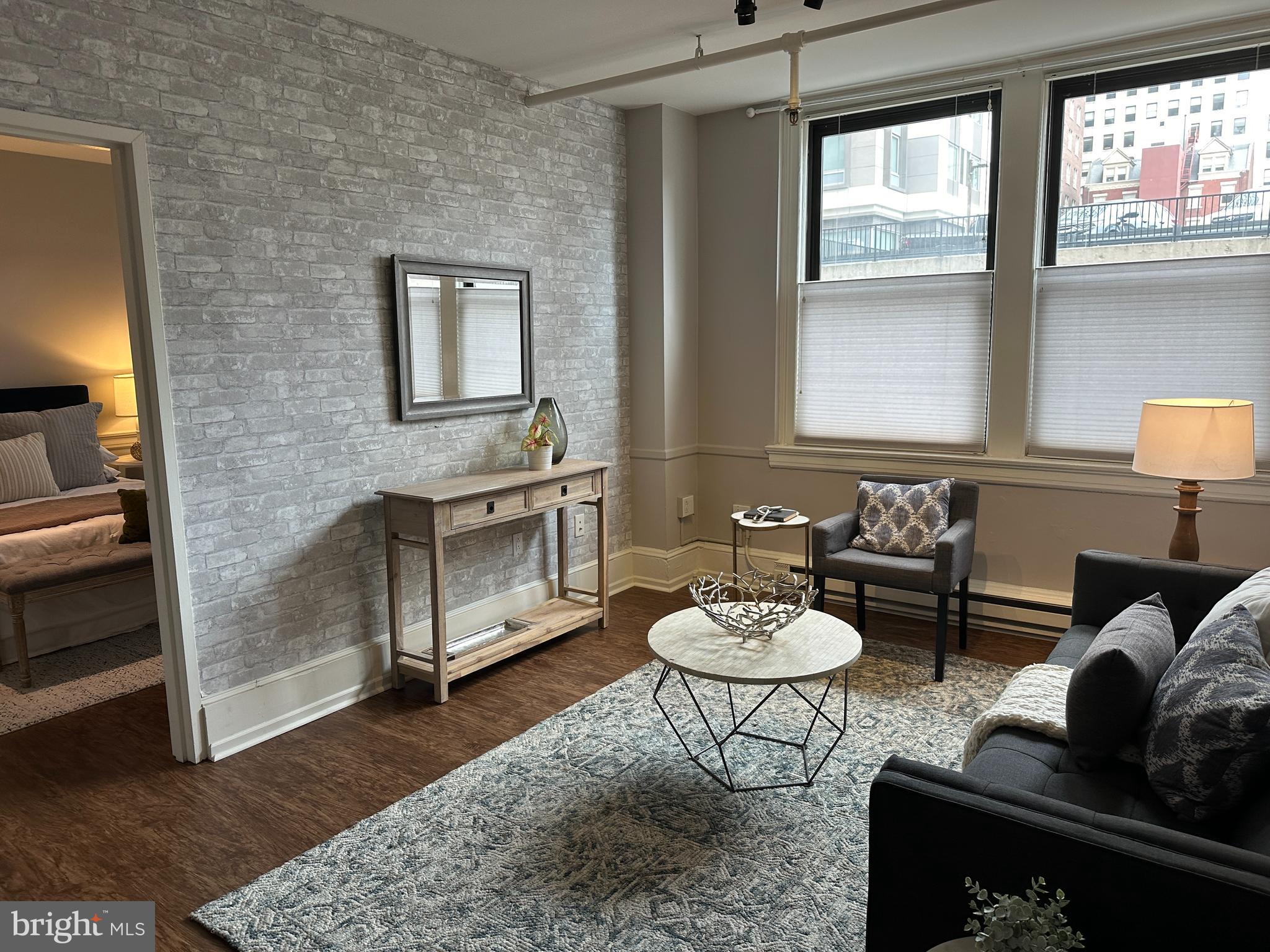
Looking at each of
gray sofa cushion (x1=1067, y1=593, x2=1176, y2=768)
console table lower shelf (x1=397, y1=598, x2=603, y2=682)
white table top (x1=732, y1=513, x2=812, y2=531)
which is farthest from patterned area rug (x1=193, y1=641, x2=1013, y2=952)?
white table top (x1=732, y1=513, x2=812, y2=531)

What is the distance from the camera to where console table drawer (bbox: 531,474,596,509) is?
4.05 metres

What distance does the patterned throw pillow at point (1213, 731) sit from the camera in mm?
1707

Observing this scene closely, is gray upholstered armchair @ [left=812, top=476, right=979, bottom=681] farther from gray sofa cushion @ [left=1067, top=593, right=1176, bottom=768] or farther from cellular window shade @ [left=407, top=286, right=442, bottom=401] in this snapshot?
cellular window shade @ [left=407, top=286, right=442, bottom=401]

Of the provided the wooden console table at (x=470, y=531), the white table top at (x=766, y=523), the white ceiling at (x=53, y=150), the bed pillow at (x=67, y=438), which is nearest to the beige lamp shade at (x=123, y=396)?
the bed pillow at (x=67, y=438)

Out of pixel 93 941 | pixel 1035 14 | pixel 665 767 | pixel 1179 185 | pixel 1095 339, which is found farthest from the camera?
pixel 1095 339

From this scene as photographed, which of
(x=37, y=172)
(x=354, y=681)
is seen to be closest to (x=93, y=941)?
(x=354, y=681)

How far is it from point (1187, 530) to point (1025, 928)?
258cm

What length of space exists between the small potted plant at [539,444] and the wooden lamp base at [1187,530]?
264 centimetres

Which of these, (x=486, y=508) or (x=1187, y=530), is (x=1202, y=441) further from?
(x=486, y=508)

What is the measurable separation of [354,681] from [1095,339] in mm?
3674

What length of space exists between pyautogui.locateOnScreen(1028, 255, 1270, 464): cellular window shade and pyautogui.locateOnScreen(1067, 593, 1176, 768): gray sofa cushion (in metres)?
2.29

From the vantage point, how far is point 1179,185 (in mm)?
3879

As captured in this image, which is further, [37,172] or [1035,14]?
[37,172]

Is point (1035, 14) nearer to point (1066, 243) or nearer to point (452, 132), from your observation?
→ point (1066, 243)
